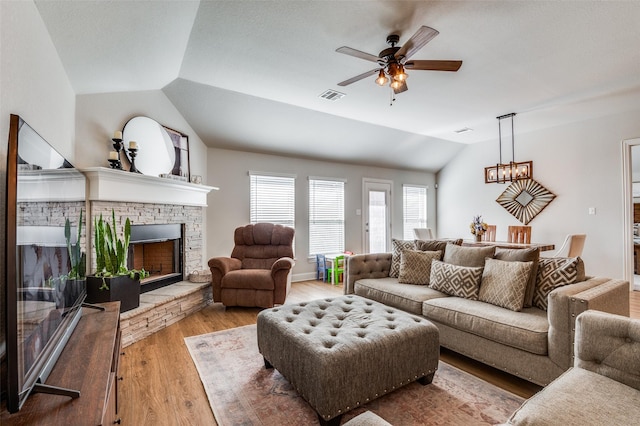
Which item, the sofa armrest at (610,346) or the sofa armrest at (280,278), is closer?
the sofa armrest at (610,346)

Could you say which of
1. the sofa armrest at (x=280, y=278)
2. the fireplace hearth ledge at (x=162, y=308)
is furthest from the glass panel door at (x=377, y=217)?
the fireplace hearth ledge at (x=162, y=308)

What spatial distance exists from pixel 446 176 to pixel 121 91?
6.71m

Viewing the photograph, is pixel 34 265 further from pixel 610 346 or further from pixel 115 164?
pixel 610 346

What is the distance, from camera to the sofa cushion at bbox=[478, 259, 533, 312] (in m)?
2.36

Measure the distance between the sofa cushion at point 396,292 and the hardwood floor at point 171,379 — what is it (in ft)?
1.54

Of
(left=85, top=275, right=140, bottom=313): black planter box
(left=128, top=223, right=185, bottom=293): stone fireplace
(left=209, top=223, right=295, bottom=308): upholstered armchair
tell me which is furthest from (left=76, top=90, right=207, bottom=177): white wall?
(left=209, top=223, right=295, bottom=308): upholstered armchair

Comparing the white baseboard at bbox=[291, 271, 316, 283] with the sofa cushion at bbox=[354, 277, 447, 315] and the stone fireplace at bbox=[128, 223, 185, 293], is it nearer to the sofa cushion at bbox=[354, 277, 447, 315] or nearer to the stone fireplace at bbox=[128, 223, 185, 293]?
the stone fireplace at bbox=[128, 223, 185, 293]

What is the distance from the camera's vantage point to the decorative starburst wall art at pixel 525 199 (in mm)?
5688

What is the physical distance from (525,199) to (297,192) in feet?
14.3

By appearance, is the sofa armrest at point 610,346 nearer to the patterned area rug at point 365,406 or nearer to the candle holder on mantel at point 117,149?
the patterned area rug at point 365,406

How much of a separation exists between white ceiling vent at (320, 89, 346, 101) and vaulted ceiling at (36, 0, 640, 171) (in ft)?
0.38

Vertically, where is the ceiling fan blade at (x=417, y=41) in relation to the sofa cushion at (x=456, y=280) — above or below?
above

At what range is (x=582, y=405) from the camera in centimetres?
120

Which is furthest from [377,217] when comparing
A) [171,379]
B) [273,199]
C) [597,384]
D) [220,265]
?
[597,384]
